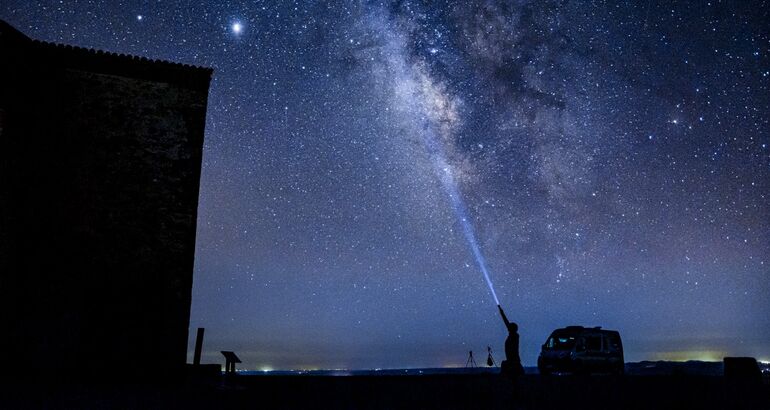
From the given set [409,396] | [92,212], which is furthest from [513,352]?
[92,212]

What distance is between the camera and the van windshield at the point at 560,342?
21.1 meters

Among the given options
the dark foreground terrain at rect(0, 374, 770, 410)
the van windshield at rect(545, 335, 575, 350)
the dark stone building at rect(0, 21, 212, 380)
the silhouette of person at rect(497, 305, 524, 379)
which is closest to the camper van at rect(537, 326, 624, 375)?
the van windshield at rect(545, 335, 575, 350)

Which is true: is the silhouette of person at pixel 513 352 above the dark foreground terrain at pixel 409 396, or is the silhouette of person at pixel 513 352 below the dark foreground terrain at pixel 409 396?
above

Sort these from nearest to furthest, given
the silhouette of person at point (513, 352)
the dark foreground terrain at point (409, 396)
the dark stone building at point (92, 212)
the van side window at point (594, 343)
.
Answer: the dark foreground terrain at point (409, 396), the silhouette of person at point (513, 352), the dark stone building at point (92, 212), the van side window at point (594, 343)

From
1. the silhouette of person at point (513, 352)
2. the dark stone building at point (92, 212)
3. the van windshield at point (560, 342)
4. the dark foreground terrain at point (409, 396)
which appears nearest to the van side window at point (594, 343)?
the van windshield at point (560, 342)

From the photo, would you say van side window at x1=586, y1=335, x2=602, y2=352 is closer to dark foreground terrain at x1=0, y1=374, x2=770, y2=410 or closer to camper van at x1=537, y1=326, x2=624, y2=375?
camper van at x1=537, y1=326, x2=624, y2=375

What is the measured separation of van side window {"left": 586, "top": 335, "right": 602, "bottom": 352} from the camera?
21.0 meters

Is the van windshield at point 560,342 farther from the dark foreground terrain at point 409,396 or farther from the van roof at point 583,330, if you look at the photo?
the dark foreground terrain at point 409,396

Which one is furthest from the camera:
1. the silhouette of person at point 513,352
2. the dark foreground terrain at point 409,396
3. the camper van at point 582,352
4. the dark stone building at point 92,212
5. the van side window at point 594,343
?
the van side window at point 594,343

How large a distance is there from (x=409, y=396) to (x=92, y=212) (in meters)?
10.4

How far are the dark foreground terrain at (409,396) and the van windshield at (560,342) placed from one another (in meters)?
6.53

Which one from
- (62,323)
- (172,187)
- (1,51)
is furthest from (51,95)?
(62,323)

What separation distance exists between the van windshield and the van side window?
1.84 ft

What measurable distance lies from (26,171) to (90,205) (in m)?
1.85
